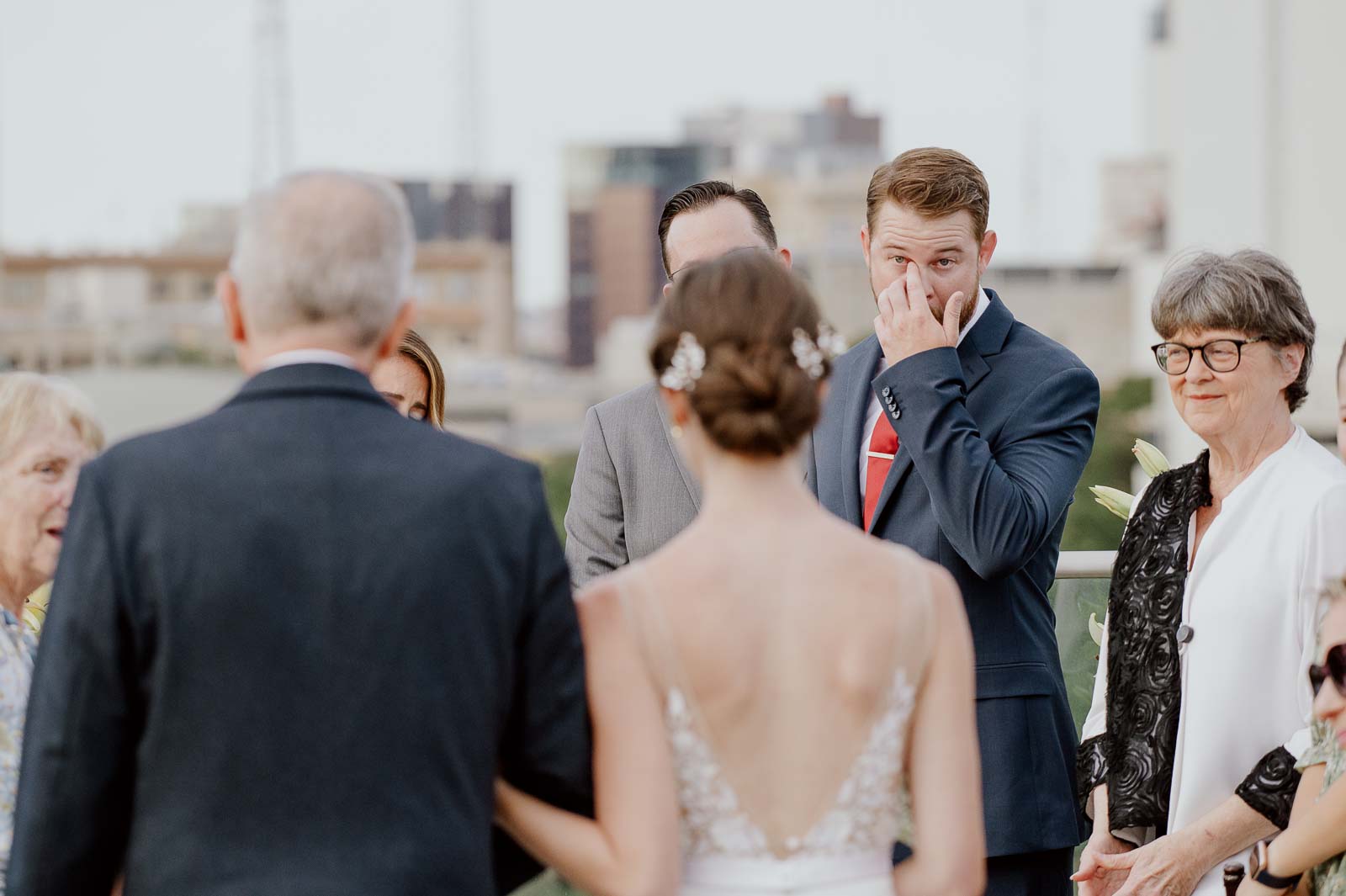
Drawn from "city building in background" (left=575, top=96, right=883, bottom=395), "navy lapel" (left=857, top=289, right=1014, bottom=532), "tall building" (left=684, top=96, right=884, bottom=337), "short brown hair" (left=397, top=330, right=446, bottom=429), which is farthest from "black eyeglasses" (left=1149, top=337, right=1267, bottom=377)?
"tall building" (left=684, top=96, right=884, bottom=337)

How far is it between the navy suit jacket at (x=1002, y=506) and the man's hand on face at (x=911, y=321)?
4 cm

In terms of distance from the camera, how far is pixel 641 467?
361cm

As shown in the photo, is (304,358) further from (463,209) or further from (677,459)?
(463,209)

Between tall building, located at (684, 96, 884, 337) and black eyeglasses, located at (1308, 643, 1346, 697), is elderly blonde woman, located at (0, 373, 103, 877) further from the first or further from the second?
tall building, located at (684, 96, 884, 337)

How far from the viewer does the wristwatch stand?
9.38 feet

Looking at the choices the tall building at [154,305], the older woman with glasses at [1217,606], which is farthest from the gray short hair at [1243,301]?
the tall building at [154,305]

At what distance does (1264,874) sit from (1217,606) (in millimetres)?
536

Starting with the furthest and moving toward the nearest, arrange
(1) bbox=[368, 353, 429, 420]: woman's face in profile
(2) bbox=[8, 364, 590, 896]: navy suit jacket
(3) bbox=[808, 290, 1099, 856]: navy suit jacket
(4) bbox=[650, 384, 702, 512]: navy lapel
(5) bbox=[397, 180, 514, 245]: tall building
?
(5) bbox=[397, 180, 514, 245]: tall building → (1) bbox=[368, 353, 429, 420]: woman's face in profile → (4) bbox=[650, 384, 702, 512]: navy lapel → (3) bbox=[808, 290, 1099, 856]: navy suit jacket → (2) bbox=[8, 364, 590, 896]: navy suit jacket

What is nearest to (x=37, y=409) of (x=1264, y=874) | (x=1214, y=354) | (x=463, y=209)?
(x=1214, y=354)

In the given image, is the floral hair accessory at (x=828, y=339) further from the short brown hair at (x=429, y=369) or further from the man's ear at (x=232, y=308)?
the short brown hair at (x=429, y=369)

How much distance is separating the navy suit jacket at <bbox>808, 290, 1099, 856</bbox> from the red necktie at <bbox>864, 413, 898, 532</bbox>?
25 millimetres

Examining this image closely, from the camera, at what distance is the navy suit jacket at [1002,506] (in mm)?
3066

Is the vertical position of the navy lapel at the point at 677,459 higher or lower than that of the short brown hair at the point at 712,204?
lower

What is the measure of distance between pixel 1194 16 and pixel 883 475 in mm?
42556
